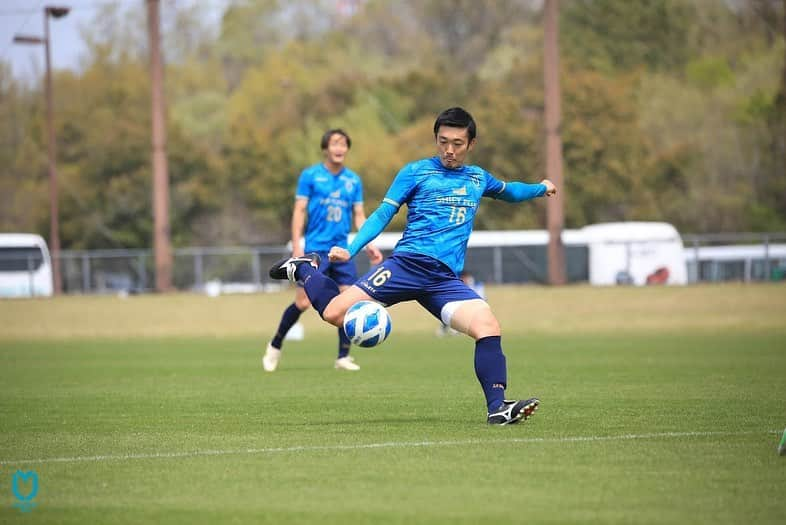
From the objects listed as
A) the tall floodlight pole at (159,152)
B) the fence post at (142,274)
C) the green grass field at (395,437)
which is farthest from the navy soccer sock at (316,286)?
the fence post at (142,274)

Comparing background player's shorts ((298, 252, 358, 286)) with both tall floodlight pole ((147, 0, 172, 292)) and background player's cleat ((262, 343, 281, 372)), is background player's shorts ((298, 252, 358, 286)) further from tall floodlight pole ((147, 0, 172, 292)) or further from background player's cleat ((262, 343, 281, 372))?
tall floodlight pole ((147, 0, 172, 292))

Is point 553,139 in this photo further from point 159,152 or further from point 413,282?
point 413,282

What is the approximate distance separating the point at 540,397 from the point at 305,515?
241 inches

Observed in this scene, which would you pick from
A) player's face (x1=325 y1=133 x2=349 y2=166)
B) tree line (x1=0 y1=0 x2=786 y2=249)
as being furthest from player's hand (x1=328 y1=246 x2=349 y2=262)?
tree line (x1=0 y1=0 x2=786 y2=249)

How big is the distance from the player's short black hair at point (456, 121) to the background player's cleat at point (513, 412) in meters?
1.96

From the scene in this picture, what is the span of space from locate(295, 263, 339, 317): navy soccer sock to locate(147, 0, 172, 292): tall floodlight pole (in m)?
23.7

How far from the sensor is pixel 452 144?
977cm

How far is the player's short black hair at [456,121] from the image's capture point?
9750mm

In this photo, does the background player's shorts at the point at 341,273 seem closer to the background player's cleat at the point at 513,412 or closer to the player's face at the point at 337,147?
the player's face at the point at 337,147

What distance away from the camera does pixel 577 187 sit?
5856cm

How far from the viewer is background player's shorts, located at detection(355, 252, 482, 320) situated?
32.2 ft

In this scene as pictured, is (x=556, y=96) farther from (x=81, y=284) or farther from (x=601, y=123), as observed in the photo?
(x=601, y=123)

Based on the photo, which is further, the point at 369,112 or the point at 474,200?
the point at 369,112

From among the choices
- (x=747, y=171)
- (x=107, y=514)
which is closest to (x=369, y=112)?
(x=747, y=171)
